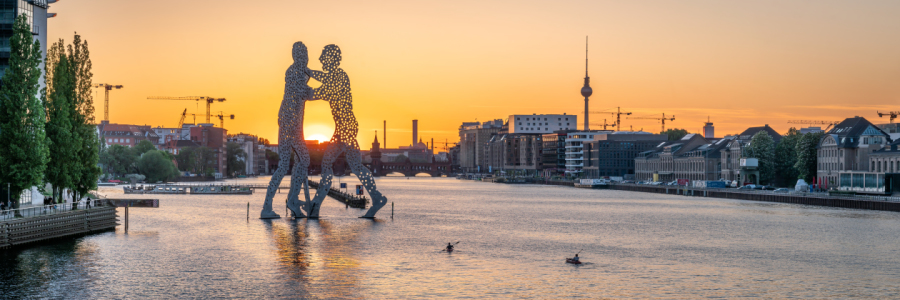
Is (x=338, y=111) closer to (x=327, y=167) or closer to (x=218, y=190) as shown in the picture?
(x=327, y=167)

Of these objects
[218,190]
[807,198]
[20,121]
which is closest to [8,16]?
[20,121]

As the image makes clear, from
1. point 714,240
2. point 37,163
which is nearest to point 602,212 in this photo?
point 714,240

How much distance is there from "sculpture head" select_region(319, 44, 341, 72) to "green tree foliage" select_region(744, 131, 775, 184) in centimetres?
10491

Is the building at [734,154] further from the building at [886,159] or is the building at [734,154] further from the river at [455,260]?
the river at [455,260]

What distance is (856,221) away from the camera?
83562 millimetres

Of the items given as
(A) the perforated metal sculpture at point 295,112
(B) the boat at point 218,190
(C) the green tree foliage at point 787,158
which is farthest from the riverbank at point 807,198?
(B) the boat at point 218,190

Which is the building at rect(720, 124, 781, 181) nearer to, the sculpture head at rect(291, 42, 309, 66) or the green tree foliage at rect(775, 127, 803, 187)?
the green tree foliage at rect(775, 127, 803, 187)

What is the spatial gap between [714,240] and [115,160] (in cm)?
16161

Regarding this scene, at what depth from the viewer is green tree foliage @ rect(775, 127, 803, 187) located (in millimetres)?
152500

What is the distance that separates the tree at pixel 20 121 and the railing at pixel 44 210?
1.26m

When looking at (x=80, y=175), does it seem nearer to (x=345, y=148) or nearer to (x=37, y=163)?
(x=37, y=163)

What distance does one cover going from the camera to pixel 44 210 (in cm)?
5678

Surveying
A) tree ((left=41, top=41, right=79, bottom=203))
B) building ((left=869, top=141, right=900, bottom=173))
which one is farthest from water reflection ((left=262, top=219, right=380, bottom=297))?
building ((left=869, top=141, right=900, bottom=173))

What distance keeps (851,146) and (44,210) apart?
11080cm
